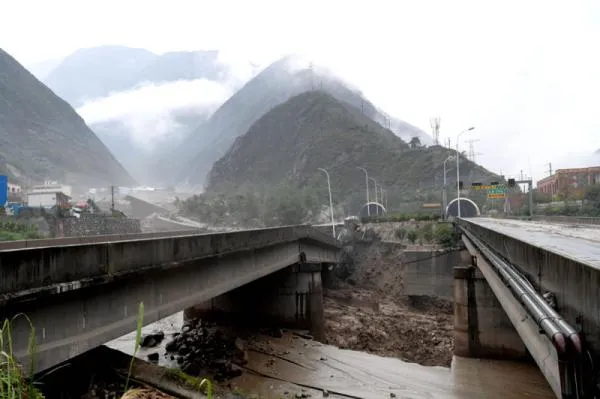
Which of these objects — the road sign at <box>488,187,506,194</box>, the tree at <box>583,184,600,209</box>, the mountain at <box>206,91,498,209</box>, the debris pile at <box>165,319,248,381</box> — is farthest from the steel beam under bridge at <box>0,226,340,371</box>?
the mountain at <box>206,91,498,209</box>

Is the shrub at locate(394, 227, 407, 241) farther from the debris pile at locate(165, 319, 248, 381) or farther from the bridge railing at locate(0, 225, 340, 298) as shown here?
the bridge railing at locate(0, 225, 340, 298)

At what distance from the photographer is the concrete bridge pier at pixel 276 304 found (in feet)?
75.9

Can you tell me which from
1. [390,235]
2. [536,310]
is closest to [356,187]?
[390,235]

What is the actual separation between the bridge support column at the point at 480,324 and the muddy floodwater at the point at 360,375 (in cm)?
60

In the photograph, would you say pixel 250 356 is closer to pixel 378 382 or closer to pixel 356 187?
pixel 378 382

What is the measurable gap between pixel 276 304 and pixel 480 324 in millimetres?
9152

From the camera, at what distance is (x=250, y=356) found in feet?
56.6

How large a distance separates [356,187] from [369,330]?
104711mm

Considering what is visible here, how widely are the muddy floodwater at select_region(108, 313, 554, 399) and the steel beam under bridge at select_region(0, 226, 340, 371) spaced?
3.63 metres

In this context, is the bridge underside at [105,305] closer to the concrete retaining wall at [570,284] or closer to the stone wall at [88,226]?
the concrete retaining wall at [570,284]

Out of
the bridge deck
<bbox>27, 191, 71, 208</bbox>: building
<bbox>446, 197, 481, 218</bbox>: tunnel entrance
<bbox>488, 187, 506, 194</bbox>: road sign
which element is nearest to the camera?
the bridge deck

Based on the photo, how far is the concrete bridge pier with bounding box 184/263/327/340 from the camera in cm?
2314

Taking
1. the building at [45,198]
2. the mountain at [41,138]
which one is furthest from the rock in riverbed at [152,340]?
the mountain at [41,138]

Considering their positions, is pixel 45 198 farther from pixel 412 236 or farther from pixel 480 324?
pixel 480 324
